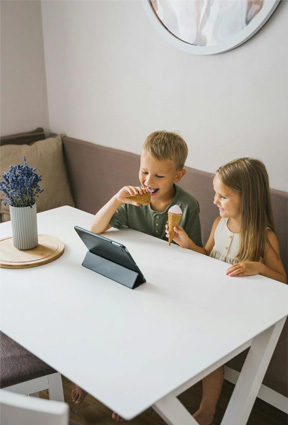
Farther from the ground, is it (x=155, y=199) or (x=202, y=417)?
(x=155, y=199)

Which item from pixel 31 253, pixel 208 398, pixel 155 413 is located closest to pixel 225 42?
pixel 31 253

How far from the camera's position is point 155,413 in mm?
2258

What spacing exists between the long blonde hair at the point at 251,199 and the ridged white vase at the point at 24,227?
73 cm

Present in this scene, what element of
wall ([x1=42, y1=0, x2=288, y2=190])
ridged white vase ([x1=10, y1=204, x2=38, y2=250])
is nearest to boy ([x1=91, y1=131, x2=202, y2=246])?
ridged white vase ([x1=10, y1=204, x2=38, y2=250])

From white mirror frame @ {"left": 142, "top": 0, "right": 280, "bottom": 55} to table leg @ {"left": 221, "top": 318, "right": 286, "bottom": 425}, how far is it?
1249mm

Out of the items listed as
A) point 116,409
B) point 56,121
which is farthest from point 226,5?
point 116,409

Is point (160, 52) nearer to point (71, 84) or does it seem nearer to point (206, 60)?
point (206, 60)

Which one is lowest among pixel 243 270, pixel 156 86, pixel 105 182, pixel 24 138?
pixel 105 182

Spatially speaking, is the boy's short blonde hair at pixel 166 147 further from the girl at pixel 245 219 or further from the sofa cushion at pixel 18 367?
the sofa cushion at pixel 18 367

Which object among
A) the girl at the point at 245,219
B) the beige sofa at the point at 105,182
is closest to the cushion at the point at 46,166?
the beige sofa at the point at 105,182

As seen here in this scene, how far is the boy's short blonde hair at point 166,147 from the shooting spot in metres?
2.13

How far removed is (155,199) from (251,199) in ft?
1.45

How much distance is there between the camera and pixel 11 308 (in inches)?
62.9

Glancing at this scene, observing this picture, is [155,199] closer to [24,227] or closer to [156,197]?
[156,197]
